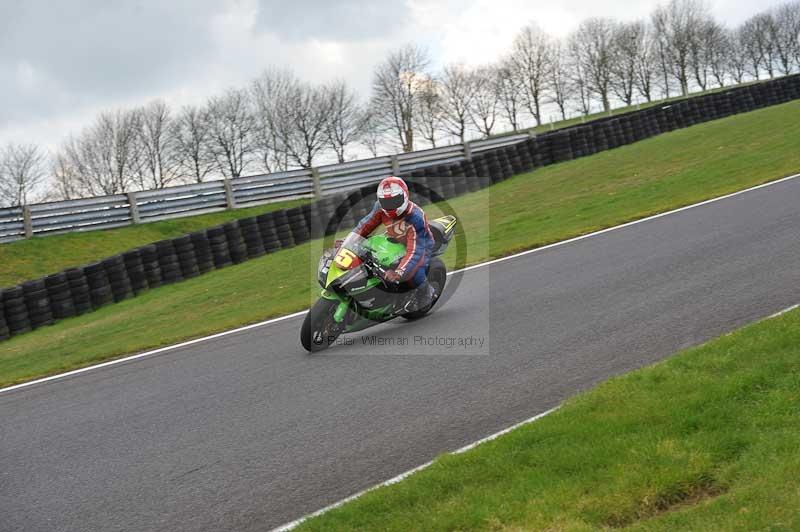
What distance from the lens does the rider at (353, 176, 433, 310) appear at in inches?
367

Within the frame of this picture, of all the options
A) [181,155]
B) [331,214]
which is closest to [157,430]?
[331,214]

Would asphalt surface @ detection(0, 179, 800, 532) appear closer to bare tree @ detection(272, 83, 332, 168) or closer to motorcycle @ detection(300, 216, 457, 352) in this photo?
motorcycle @ detection(300, 216, 457, 352)

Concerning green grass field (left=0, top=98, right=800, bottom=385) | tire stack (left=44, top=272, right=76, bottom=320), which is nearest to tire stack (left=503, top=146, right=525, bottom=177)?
green grass field (left=0, top=98, right=800, bottom=385)

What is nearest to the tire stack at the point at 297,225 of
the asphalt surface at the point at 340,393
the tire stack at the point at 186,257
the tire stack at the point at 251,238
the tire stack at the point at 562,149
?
the tire stack at the point at 251,238

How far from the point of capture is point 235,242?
2011 cm

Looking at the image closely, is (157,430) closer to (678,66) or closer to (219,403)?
(219,403)

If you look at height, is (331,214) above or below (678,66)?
below

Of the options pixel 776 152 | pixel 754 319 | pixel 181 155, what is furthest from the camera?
pixel 181 155

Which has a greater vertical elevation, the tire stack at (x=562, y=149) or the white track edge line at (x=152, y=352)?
the tire stack at (x=562, y=149)

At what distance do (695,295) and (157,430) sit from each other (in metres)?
5.38

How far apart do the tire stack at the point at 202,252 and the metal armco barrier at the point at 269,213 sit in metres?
0.02

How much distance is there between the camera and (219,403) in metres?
7.49

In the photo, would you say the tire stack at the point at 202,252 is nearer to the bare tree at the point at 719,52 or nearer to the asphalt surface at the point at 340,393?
the asphalt surface at the point at 340,393

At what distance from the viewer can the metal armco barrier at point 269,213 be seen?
17.1 m
